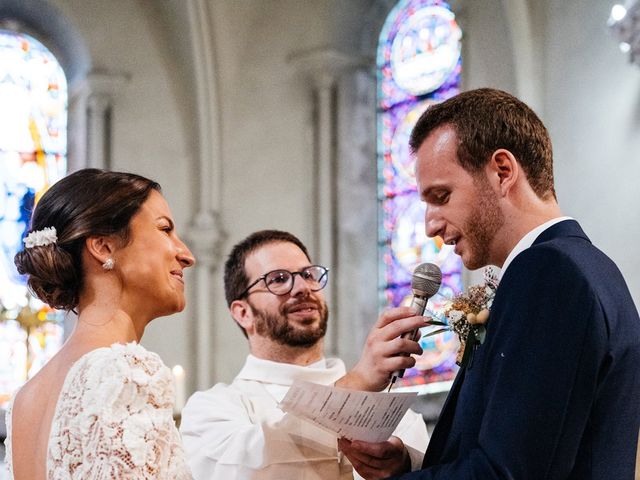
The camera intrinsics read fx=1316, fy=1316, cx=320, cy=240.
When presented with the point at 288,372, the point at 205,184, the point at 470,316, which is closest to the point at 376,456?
the point at 470,316

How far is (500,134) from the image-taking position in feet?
11.3

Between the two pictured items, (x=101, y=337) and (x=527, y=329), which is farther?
(x=101, y=337)

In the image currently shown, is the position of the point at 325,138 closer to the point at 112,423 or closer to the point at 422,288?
the point at 422,288

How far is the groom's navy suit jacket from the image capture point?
306 cm

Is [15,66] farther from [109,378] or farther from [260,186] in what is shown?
[109,378]

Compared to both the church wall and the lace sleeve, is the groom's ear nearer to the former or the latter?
the lace sleeve

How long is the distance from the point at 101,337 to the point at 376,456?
0.84 metres

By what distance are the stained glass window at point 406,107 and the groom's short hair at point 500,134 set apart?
6.63m

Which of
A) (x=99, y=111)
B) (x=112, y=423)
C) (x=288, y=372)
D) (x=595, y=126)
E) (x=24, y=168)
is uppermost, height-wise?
(x=99, y=111)

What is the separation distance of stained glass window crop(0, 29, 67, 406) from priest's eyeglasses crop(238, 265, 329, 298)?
17.8 feet

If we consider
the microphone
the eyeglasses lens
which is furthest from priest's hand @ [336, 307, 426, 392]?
the eyeglasses lens

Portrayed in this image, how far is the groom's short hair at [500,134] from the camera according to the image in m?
3.45

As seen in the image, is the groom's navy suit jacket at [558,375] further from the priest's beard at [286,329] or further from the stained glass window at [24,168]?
the stained glass window at [24,168]

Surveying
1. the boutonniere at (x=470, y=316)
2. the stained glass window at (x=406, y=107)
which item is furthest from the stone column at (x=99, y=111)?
the boutonniere at (x=470, y=316)
